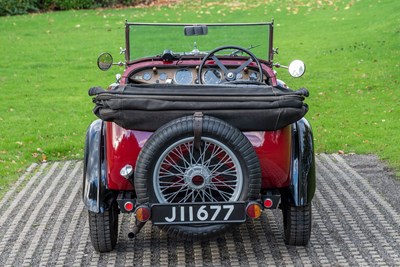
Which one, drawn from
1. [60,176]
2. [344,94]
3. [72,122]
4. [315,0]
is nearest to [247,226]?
[60,176]

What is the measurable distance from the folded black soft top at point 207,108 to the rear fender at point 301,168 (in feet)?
1.37

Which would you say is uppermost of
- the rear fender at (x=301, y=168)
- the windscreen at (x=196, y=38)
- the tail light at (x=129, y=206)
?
the windscreen at (x=196, y=38)

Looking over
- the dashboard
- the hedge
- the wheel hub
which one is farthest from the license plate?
the hedge

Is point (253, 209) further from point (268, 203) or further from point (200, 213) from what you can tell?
point (200, 213)

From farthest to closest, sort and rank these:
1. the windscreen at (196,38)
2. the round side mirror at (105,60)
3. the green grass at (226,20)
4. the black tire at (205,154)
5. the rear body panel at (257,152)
A: the green grass at (226,20), the windscreen at (196,38), the round side mirror at (105,60), the rear body panel at (257,152), the black tire at (205,154)

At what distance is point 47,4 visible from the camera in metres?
27.0

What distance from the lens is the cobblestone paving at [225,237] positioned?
5645mm

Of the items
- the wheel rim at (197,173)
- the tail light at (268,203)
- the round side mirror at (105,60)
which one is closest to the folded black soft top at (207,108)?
the wheel rim at (197,173)

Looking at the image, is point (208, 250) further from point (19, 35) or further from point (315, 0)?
point (315, 0)

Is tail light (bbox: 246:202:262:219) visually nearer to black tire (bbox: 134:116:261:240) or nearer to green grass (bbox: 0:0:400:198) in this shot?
black tire (bbox: 134:116:261:240)

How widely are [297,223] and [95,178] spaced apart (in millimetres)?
1538

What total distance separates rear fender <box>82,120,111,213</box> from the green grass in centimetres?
256

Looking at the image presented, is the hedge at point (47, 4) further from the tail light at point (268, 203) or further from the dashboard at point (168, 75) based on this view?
the tail light at point (268, 203)

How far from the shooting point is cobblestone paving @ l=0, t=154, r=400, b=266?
564 centimetres
